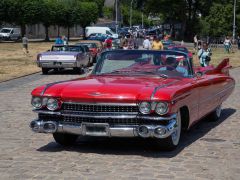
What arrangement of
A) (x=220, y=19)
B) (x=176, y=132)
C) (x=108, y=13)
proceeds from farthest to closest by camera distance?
(x=108, y=13), (x=220, y=19), (x=176, y=132)

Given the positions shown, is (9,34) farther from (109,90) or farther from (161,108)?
(161,108)

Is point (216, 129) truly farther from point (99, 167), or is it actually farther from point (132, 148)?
point (99, 167)

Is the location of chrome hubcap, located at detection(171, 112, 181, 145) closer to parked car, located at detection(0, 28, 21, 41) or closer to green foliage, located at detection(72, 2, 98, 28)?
parked car, located at detection(0, 28, 21, 41)

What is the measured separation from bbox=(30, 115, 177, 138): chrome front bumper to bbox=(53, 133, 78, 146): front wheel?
54cm

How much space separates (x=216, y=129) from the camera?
9.85 meters

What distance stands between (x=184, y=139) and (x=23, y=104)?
606 centimetres

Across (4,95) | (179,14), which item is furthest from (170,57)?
(179,14)

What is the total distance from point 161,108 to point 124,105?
0.49 m

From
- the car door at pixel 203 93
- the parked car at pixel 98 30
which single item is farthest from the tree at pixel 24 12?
the car door at pixel 203 93

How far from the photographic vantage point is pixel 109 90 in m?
7.34

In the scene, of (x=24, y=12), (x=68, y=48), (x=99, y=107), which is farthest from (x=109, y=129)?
(x=24, y=12)

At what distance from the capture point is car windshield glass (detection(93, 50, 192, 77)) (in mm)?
8719

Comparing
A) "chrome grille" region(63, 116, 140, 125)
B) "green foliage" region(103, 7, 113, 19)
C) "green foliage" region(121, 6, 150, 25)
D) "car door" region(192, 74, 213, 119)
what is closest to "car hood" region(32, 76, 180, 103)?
"chrome grille" region(63, 116, 140, 125)

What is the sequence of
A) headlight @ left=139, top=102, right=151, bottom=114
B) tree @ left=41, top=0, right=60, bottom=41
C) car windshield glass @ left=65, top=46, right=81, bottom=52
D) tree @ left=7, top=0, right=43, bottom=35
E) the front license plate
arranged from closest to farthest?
headlight @ left=139, top=102, right=151, bottom=114 < the front license plate < car windshield glass @ left=65, top=46, right=81, bottom=52 < tree @ left=7, top=0, right=43, bottom=35 < tree @ left=41, top=0, right=60, bottom=41
